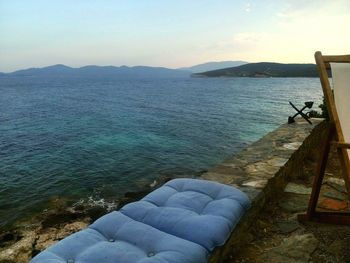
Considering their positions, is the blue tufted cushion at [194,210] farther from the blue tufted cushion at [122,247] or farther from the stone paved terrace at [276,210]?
the stone paved terrace at [276,210]

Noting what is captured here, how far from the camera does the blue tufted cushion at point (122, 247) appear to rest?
7.18 feet

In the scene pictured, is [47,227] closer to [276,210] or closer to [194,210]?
[276,210]

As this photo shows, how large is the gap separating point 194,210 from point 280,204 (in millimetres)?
2044

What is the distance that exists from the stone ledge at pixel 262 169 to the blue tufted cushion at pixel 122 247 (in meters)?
0.49

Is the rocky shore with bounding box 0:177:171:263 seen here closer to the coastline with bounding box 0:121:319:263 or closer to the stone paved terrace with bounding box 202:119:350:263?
the coastline with bounding box 0:121:319:263

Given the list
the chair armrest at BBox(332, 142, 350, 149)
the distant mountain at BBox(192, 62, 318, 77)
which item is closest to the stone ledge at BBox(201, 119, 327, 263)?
the chair armrest at BBox(332, 142, 350, 149)

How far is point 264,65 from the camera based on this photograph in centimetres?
18375

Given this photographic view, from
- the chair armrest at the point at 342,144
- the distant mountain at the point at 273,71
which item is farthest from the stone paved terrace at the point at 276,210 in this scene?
the distant mountain at the point at 273,71

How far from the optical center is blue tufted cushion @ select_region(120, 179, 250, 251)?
2.59m

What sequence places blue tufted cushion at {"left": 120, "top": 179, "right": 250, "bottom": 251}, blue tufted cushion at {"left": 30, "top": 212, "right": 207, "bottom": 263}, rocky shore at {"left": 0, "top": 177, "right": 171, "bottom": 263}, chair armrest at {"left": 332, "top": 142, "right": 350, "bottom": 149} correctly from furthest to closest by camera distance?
rocky shore at {"left": 0, "top": 177, "right": 171, "bottom": 263}
chair armrest at {"left": 332, "top": 142, "right": 350, "bottom": 149}
blue tufted cushion at {"left": 120, "top": 179, "right": 250, "bottom": 251}
blue tufted cushion at {"left": 30, "top": 212, "right": 207, "bottom": 263}

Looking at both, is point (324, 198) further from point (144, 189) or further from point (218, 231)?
point (144, 189)

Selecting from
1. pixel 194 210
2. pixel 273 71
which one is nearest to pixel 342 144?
pixel 194 210

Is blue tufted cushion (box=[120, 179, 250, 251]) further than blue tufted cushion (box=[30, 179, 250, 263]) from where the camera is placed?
→ Yes

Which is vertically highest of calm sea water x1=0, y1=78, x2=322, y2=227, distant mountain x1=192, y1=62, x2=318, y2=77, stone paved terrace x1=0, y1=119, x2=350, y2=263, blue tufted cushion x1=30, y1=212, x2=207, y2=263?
distant mountain x1=192, y1=62, x2=318, y2=77
